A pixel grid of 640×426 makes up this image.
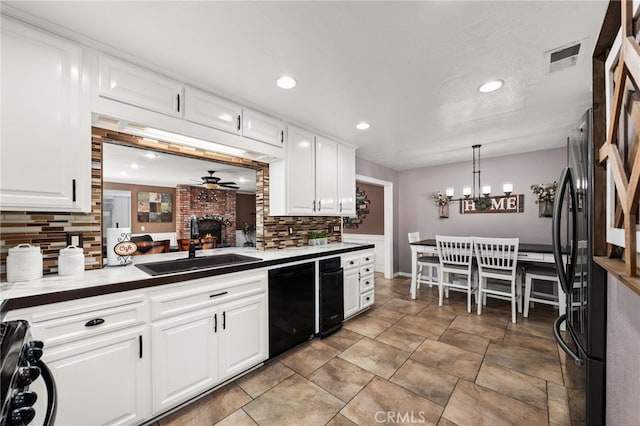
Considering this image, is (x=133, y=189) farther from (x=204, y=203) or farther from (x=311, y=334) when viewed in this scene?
(x=311, y=334)

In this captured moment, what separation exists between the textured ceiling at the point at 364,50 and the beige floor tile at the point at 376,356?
7.66ft

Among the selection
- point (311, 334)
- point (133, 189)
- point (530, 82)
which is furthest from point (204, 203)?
point (530, 82)

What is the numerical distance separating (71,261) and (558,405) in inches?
130

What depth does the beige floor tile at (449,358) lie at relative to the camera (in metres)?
2.12

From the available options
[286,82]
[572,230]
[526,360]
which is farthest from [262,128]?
[526,360]

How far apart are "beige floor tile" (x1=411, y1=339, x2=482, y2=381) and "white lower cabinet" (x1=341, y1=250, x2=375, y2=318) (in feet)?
2.89

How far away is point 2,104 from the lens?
1317 mm

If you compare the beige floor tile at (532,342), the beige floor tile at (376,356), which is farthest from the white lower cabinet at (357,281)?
the beige floor tile at (532,342)

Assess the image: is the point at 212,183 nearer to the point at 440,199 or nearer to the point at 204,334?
the point at 204,334

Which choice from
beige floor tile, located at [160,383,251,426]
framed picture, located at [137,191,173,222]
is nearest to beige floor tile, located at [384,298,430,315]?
beige floor tile, located at [160,383,251,426]

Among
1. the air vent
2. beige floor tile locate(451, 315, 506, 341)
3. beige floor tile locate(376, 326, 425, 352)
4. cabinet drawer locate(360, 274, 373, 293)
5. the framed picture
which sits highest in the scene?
the air vent

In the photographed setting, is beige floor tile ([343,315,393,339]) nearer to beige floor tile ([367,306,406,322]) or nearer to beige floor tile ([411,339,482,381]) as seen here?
beige floor tile ([367,306,406,322])

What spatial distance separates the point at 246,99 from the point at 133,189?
1.20 m

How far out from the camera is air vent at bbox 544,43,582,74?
1624 millimetres
